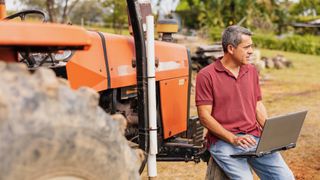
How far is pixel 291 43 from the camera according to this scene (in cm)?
3312

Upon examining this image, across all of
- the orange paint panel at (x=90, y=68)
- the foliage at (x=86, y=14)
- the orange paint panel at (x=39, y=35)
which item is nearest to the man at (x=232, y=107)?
the orange paint panel at (x=90, y=68)

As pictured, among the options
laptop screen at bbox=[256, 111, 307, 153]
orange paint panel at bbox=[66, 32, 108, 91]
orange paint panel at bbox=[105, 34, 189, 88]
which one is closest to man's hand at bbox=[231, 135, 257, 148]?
laptop screen at bbox=[256, 111, 307, 153]

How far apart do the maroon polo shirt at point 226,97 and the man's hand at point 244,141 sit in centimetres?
15

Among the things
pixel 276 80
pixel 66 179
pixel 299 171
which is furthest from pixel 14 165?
pixel 276 80

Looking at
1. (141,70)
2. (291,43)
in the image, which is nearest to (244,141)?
(141,70)

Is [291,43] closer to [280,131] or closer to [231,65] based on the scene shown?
[231,65]

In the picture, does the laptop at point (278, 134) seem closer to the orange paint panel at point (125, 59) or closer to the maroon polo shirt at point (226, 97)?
the maroon polo shirt at point (226, 97)

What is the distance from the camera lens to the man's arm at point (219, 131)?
349cm

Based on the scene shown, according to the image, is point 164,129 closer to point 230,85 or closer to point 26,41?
point 230,85

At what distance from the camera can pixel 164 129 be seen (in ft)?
13.7

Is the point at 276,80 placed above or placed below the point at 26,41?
below

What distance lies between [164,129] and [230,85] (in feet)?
2.52

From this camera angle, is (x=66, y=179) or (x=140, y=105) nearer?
(x=66, y=179)

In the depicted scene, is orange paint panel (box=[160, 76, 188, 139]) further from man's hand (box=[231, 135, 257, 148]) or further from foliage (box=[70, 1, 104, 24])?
foliage (box=[70, 1, 104, 24])
